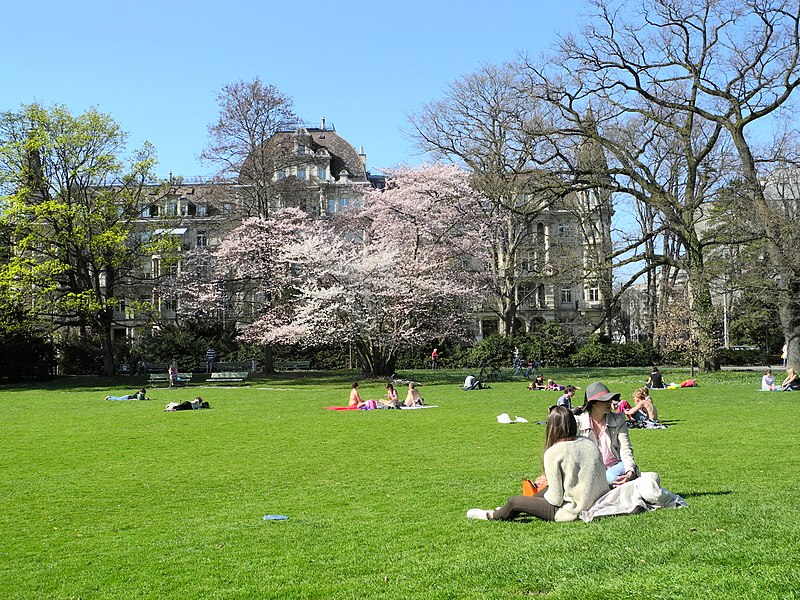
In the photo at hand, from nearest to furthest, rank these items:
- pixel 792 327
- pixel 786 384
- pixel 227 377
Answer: pixel 786 384, pixel 792 327, pixel 227 377

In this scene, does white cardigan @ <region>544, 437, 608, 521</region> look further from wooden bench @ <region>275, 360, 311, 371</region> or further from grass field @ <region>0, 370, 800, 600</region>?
wooden bench @ <region>275, 360, 311, 371</region>

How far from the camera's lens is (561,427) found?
7.61 m

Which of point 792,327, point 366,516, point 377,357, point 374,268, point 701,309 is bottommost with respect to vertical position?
point 366,516

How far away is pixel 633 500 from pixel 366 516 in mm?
2660

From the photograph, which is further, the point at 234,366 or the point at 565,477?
the point at 234,366

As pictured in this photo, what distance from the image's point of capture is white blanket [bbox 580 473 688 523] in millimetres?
7438

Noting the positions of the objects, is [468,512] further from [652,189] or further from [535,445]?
[652,189]

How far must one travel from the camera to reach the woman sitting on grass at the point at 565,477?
7496 millimetres

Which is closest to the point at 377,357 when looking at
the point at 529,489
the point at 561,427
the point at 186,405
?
the point at 186,405

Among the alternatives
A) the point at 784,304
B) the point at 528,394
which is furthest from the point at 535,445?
the point at 784,304

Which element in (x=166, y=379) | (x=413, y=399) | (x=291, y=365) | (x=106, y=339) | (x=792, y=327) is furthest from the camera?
(x=291, y=365)

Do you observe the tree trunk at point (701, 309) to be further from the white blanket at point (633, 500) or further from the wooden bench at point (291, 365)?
the white blanket at point (633, 500)

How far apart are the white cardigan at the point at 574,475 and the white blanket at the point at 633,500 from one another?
87mm

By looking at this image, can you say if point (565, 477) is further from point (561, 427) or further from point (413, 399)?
point (413, 399)
